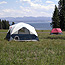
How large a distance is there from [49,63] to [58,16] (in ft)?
167

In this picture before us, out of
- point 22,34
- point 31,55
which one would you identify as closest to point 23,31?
point 22,34

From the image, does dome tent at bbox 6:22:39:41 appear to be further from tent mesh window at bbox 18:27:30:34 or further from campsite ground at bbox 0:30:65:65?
campsite ground at bbox 0:30:65:65

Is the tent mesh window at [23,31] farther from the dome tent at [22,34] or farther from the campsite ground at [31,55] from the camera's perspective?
the campsite ground at [31,55]

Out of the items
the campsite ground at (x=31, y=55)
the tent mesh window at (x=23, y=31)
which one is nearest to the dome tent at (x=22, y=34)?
the tent mesh window at (x=23, y=31)

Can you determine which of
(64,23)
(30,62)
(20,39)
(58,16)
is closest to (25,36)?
(20,39)

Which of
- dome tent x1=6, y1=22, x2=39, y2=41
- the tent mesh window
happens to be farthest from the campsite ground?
the tent mesh window

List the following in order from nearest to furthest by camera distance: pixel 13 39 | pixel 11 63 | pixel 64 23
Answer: pixel 11 63, pixel 13 39, pixel 64 23

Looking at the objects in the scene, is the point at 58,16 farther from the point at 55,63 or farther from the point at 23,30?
the point at 55,63

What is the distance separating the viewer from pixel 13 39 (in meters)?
14.6

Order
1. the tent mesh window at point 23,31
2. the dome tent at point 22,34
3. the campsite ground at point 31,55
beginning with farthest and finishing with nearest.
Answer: the tent mesh window at point 23,31 < the dome tent at point 22,34 < the campsite ground at point 31,55

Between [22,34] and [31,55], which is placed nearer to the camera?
[31,55]

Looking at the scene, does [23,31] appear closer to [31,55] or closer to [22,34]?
[22,34]

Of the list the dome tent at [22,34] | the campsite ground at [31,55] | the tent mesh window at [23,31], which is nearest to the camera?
the campsite ground at [31,55]

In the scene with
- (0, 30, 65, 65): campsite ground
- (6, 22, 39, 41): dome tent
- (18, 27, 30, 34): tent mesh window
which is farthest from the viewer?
(18, 27, 30, 34): tent mesh window
